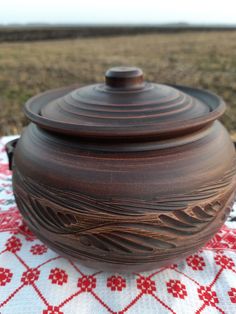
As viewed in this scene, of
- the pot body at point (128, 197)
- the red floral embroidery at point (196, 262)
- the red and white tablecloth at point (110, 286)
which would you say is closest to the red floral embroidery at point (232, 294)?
the red and white tablecloth at point (110, 286)

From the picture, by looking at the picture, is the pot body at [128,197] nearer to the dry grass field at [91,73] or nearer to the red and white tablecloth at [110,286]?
the red and white tablecloth at [110,286]

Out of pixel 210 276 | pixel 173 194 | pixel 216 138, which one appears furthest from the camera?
pixel 210 276

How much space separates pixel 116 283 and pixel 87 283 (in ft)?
0.27

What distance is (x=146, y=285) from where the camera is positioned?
0.90m

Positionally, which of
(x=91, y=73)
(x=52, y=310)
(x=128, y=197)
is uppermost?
(x=128, y=197)

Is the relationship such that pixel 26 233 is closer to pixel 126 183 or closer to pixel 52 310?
pixel 52 310

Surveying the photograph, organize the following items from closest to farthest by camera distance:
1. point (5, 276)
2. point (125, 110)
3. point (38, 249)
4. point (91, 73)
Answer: point (125, 110) < point (5, 276) < point (38, 249) < point (91, 73)

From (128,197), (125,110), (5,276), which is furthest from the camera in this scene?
(5,276)

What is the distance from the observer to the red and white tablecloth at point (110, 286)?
2.74ft

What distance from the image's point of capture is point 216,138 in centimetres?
82

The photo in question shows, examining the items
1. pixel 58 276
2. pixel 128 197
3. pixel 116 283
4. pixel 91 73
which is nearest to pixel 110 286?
pixel 116 283

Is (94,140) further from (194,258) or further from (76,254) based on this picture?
(194,258)

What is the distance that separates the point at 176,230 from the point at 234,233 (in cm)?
51

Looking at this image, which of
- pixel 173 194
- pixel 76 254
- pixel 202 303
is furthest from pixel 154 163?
pixel 202 303
